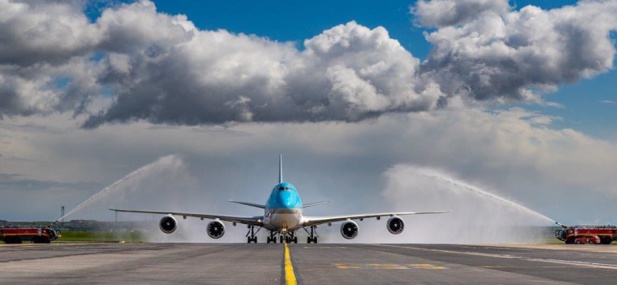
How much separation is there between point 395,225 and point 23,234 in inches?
1469

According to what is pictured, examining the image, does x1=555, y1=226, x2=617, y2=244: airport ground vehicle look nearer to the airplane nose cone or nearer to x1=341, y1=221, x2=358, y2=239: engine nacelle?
A: x1=341, y1=221, x2=358, y2=239: engine nacelle

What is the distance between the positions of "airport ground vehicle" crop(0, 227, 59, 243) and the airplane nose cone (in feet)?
76.2

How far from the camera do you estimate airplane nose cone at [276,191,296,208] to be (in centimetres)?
7945

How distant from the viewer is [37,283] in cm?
2130

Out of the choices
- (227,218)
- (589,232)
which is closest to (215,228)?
(227,218)

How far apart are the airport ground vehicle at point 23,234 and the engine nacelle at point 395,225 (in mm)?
34447

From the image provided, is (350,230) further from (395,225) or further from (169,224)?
(169,224)

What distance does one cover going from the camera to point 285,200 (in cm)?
7969

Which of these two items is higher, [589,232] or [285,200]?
[285,200]

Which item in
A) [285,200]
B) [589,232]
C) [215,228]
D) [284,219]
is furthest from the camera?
[215,228]

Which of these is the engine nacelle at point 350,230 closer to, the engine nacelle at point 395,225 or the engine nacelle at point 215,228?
the engine nacelle at point 395,225

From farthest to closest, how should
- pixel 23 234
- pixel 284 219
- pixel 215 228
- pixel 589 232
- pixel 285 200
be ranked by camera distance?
pixel 215 228 < pixel 589 232 < pixel 23 234 < pixel 284 219 < pixel 285 200

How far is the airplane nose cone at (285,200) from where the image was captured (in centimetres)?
7945

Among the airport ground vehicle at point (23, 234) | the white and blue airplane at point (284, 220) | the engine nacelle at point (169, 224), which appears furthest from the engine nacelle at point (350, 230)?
the airport ground vehicle at point (23, 234)
